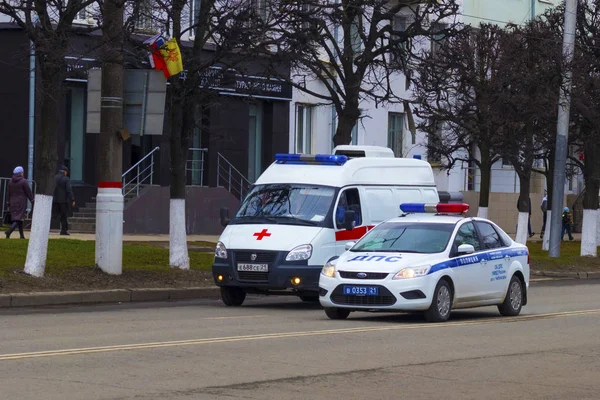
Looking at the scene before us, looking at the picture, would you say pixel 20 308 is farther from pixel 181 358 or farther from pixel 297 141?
pixel 297 141

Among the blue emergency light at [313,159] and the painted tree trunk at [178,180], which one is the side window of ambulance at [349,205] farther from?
the painted tree trunk at [178,180]

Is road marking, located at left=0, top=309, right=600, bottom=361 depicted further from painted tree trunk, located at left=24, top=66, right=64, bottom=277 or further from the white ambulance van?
painted tree trunk, located at left=24, top=66, right=64, bottom=277

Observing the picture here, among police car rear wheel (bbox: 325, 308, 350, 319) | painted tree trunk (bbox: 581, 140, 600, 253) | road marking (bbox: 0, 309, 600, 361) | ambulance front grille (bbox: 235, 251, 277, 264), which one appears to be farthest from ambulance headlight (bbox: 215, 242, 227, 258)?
painted tree trunk (bbox: 581, 140, 600, 253)

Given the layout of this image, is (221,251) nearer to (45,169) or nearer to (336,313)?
(336,313)

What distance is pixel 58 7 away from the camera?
65.8ft

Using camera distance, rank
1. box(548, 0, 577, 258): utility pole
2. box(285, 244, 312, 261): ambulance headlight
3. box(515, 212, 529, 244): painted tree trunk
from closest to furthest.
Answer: box(285, 244, 312, 261): ambulance headlight
box(548, 0, 577, 258): utility pole
box(515, 212, 529, 244): painted tree trunk

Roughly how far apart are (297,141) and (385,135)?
4665mm

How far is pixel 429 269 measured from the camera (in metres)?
16.4

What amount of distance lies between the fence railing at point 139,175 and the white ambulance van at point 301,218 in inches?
601

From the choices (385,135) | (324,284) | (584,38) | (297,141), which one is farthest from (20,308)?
(385,135)

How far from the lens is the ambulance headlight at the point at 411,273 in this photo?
53.4ft

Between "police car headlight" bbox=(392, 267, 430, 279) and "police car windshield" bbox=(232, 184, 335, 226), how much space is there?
344 cm

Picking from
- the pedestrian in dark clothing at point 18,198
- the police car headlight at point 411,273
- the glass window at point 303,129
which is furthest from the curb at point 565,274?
the police car headlight at point 411,273

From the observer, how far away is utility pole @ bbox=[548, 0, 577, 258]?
1228 inches
